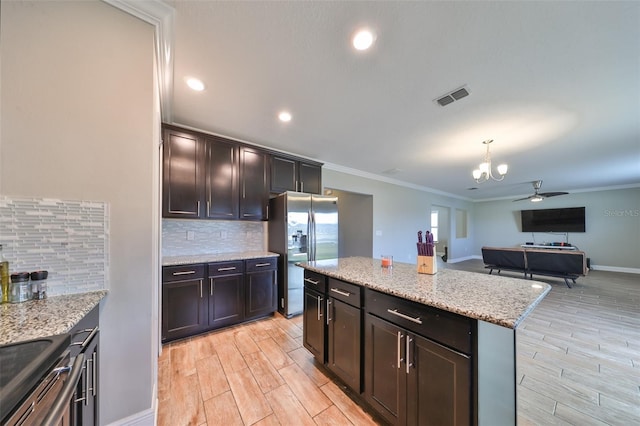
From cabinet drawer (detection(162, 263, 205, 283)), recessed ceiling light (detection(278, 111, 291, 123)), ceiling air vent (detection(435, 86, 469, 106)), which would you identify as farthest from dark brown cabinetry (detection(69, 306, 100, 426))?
ceiling air vent (detection(435, 86, 469, 106))

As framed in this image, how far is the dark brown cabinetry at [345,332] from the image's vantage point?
159 cm

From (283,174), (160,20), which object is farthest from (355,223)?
(160,20)

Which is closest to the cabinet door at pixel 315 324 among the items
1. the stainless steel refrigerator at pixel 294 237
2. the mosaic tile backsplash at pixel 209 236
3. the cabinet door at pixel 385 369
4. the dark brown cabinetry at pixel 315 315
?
the dark brown cabinetry at pixel 315 315

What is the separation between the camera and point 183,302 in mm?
2463

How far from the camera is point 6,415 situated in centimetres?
47

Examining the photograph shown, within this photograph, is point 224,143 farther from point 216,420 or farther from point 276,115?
point 216,420

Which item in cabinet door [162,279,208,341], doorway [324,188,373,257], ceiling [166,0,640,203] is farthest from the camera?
doorway [324,188,373,257]

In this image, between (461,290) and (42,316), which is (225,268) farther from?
(461,290)

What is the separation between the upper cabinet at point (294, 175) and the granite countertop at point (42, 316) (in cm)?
250

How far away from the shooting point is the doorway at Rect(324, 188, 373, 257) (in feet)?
17.5

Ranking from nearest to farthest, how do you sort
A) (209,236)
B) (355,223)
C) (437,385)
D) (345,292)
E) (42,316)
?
(42,316)
(437,385)
(345,292)
(209,236)
(355,223)

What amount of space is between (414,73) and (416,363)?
6.90 feet

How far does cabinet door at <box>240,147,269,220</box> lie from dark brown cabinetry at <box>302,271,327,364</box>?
1465mm

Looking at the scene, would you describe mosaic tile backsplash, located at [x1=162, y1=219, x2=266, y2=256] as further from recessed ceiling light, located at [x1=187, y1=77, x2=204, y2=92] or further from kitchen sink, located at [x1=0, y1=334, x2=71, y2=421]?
kitchen sink, located at [x1=0, y1=334, x2=71, y2=421]
